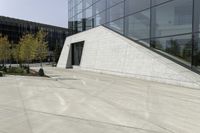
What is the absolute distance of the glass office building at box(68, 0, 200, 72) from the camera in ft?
63.7

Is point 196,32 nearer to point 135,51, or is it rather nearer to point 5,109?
point 135,51

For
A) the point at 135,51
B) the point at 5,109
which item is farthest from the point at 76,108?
the point at 135,51

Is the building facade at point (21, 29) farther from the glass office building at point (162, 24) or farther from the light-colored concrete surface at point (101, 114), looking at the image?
the light-colored concrete surface at point (101, 114)

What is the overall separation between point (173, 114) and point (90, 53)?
96.8 feet

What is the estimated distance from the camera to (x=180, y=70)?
61.8 ft

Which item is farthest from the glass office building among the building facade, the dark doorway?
the building facade

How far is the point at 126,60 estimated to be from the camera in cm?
2650

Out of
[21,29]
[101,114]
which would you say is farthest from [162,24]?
[21,29]

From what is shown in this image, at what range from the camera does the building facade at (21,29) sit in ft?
321

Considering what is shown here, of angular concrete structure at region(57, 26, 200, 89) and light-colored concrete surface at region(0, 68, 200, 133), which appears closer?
light-colored concrete surface at region(0, 68, 200, 133)

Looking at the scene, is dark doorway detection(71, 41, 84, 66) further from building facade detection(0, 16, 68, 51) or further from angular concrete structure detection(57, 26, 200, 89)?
building facade detection(0, 16, 68, 51)

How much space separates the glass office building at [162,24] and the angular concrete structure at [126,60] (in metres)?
0.77

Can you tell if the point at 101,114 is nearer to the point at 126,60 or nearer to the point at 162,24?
the point at 162,24

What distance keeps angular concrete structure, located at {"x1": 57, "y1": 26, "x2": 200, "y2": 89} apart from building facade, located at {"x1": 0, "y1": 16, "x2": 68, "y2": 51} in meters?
60.1
